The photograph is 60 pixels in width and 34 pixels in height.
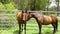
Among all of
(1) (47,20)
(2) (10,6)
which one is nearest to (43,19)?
(1) (47,20)

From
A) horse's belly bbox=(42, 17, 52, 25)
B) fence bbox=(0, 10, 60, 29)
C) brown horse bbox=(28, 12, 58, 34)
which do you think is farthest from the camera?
fence bbox=(0, 10, 60, 29)

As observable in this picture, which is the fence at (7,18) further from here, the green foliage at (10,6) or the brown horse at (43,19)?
the brown horse at (43,19)

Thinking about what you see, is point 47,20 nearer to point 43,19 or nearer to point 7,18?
point 43,19

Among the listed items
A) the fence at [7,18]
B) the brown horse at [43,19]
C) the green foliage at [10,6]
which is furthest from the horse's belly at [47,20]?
the green foliage at [10,6]

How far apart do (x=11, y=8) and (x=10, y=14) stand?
363 mm

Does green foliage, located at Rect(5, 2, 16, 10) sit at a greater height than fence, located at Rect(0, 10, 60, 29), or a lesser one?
greater

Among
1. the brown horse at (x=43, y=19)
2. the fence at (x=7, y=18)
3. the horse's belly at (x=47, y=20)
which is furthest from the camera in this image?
the fence at (x=7, y=18)

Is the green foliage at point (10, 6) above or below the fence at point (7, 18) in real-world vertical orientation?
above

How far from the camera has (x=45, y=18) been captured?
5.42 m

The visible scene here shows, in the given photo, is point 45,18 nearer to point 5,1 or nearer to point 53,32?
point 53,32

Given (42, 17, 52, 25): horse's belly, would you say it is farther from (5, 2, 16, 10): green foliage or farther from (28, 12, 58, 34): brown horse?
(5, 2, 16, 10): green foliage

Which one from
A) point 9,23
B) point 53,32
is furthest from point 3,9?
point 53,32

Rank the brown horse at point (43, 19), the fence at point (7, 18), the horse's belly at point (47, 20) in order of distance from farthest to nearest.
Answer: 1. the fence at point (7, 18)
2. the horse's belly at point (47, 20)
3. the brown horse at point (43, 19)

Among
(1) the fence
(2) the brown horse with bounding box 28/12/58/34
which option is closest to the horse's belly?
(2) the brown horse with bounding box 28/12/58/34
